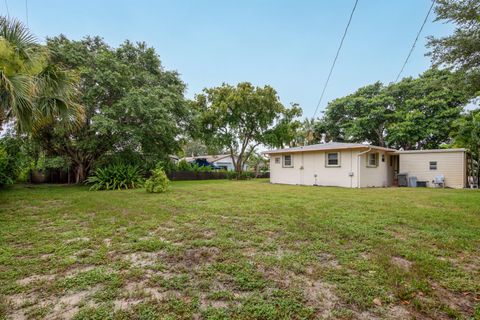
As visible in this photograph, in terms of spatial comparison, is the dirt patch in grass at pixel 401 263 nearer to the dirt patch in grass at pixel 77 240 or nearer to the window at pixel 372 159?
the dirt patch in grass at pixel 77 240

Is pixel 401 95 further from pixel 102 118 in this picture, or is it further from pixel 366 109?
pixel 102 118

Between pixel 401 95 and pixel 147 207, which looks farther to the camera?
pixel 401 95

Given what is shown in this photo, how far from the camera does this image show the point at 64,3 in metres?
9.83

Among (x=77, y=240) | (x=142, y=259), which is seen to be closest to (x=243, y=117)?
(x=77, y=240)

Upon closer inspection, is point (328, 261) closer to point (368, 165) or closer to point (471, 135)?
point (368, 165)

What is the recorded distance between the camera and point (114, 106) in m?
10.5

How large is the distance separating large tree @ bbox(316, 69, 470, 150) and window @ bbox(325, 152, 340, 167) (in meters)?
9.25

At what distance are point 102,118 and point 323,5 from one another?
10414mm

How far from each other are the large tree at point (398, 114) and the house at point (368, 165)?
20.0ft

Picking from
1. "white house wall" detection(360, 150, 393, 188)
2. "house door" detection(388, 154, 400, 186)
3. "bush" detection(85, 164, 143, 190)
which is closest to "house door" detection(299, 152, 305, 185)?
"white house wall" detection(360, 150, 393, 188)

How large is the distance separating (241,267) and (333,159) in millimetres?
11589

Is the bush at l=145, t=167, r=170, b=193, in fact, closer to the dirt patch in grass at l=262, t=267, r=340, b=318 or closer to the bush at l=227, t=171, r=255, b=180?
the dirt patch in grass at l=262, t=267, r=340, b=318

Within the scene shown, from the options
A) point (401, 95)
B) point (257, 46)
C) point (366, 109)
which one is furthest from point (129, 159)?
point (401, 95)

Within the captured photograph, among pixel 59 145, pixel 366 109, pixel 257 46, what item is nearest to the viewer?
pixel 59 145
